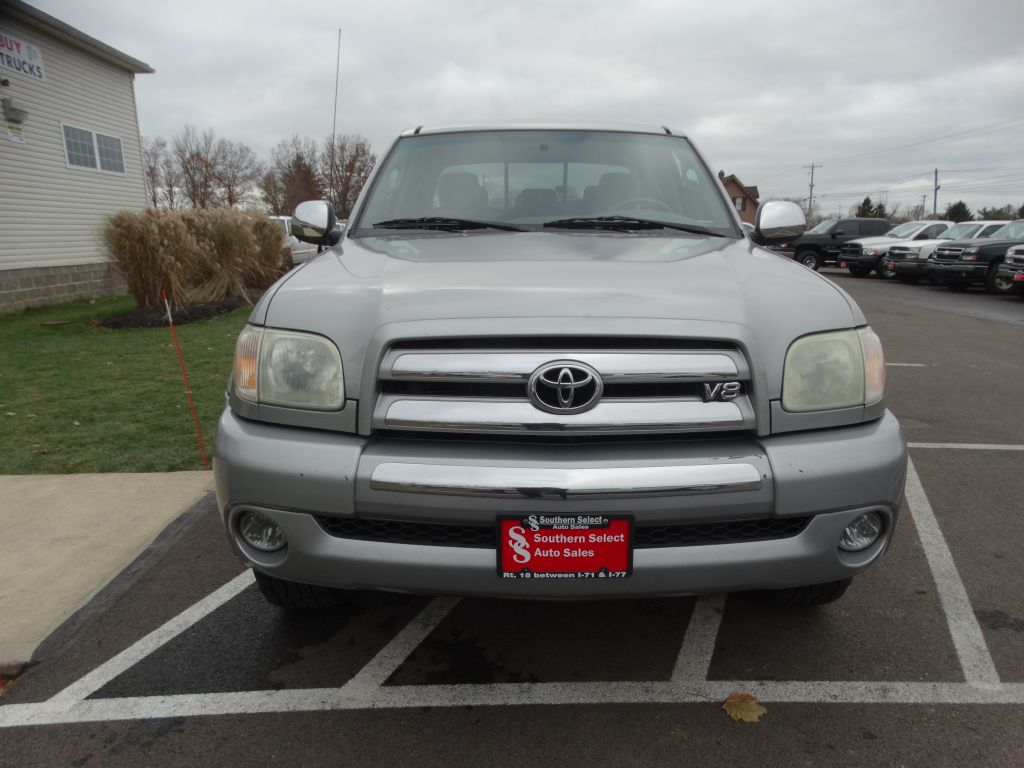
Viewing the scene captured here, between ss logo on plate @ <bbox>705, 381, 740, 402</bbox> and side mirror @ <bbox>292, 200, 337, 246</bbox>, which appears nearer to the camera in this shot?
ss logo on plate @ <bbox>705, 381, 740, 402</bbox>

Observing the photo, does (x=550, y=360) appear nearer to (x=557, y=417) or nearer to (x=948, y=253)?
(x=557, y=417)

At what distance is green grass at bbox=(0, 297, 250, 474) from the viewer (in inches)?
177

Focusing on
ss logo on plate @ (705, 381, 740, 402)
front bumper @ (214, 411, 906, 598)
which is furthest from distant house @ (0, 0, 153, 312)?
ss logo on plate @ (705, 381, 740, 402)

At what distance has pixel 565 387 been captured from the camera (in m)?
Answer: 1.90

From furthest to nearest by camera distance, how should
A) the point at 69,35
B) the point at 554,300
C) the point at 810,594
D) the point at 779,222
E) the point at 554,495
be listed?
1. the point at 69,35
2. the point at 779,222
3. the point at 810,594
4. the point at 554,300
5. the point at 554,495

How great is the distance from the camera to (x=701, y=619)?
2.69 metres

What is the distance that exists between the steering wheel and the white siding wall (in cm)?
1094

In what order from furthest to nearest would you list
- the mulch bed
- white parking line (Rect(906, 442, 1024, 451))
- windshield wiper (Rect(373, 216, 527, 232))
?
the mulch bed < white parking line (Rect(906, 442, 1024, 451)) < windshield wiper (Rect(373, 216, 527, 232))

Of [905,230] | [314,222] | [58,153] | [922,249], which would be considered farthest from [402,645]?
[905,230]

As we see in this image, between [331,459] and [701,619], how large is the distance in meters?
1.57

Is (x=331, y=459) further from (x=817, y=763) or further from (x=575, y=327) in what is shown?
(x=817, y=763)

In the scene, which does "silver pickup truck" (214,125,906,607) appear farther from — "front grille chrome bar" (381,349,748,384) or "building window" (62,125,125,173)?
"building window" (62,125,125,173)

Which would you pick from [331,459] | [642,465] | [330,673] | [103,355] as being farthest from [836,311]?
[103,355]

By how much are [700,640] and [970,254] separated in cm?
1772
